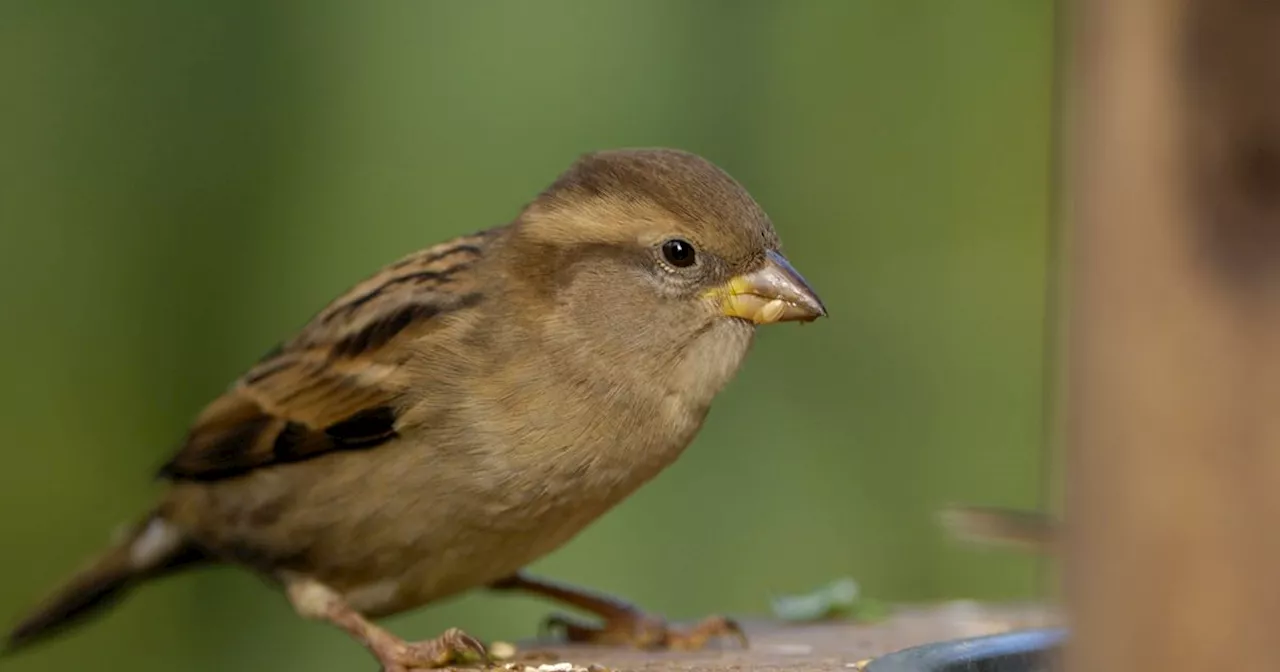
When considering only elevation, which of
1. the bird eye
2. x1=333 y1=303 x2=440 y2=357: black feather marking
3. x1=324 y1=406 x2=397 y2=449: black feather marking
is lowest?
x1=324 y1=406 x2=397 y2=449: black feather marking

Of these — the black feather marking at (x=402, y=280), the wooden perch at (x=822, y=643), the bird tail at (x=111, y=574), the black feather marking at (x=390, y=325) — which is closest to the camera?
the wooden perch at (x=822, y=643)

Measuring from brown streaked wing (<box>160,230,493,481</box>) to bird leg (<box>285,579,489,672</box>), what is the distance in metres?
0.26

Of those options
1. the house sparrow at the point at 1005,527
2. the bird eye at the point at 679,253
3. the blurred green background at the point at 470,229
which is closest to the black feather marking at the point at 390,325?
the bird eye at the point at 679,253

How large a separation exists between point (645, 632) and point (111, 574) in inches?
55.4

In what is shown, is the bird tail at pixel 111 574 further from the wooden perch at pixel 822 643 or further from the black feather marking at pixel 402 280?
the wooden perch at pixel 822 643

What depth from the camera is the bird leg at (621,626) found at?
10.4ft

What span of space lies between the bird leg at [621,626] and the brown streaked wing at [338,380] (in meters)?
0.50

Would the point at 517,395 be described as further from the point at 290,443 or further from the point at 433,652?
the point at 290,443

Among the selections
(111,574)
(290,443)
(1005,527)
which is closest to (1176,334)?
(1005,527)

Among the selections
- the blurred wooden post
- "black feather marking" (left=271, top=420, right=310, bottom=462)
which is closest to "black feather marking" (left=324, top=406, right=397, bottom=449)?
"black feather marking" (left=271, top=420, right=310, bottom=462)

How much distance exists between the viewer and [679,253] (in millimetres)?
3104

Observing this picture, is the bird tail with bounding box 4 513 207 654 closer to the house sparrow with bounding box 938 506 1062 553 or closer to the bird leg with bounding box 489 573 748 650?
the bird leg with bounding box 489 573 748 650

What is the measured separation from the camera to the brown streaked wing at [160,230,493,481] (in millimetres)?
3279

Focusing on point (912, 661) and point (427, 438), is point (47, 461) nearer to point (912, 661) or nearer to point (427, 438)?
point (427, 438)
